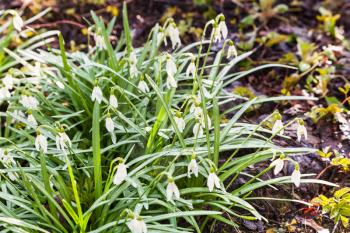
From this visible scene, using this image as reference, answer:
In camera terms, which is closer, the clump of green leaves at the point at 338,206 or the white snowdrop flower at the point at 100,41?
the clump of green leaves at the point at 338,206

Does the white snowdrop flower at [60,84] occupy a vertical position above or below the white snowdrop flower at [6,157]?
above

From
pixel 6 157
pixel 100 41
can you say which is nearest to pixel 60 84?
pixel 100 41

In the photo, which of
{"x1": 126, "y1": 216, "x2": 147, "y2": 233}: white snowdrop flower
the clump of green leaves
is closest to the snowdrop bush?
{"x1": 126, "y1": 216, "x2": 147, "y2": 233}: white snowdrop flower

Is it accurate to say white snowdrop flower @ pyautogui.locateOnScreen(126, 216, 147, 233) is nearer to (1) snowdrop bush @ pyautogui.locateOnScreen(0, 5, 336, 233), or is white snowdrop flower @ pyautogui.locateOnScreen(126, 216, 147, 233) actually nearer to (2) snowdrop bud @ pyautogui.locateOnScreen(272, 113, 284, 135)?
(1) snowdrop bush @ pyautogui.locateOnScreen(0, 5, 336, 233)

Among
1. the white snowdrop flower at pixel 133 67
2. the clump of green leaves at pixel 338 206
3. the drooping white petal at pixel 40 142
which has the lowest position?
the clump of green leaves at pixel 338 206

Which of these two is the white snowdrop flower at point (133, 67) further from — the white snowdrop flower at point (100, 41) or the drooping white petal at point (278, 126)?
the drooping white petal at point (278, 126)

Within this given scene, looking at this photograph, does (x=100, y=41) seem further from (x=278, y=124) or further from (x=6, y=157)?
(x=278, y=124)

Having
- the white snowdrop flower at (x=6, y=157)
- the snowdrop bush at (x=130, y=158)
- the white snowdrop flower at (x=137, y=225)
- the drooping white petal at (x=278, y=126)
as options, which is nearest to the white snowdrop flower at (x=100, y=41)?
the snowdrop bush at (x=130, y=158)
